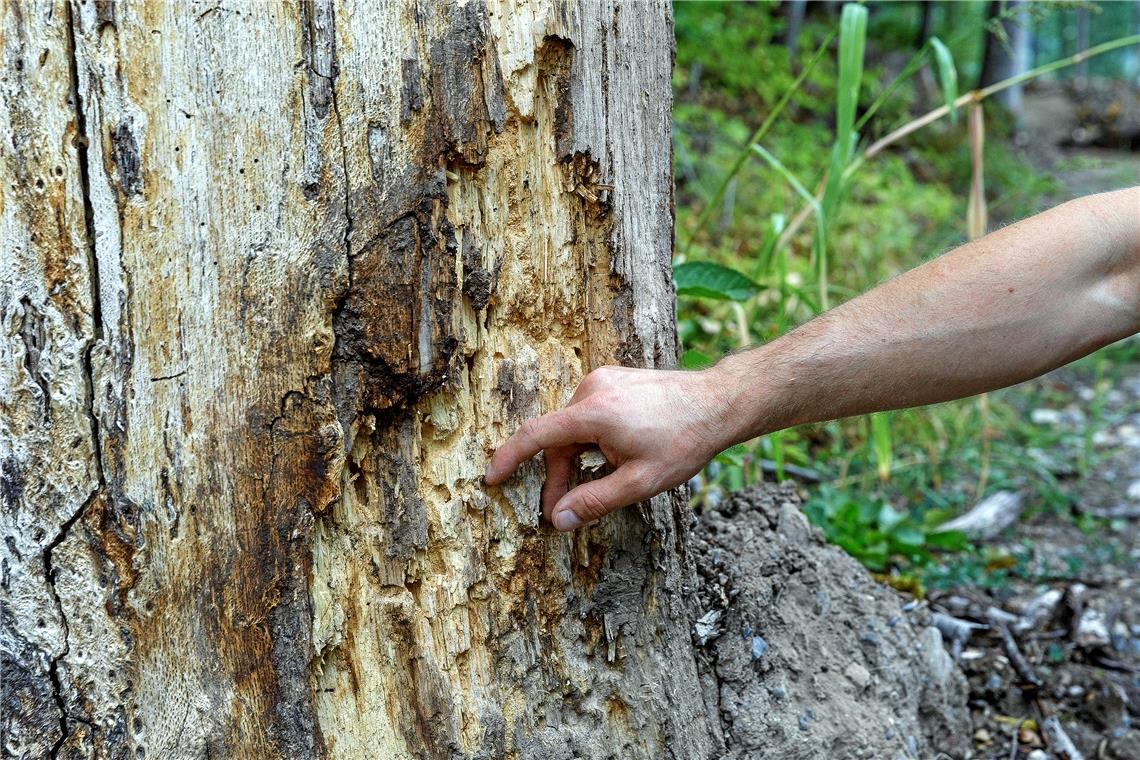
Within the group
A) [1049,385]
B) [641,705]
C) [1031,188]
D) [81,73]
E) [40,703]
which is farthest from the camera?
[1049,385]

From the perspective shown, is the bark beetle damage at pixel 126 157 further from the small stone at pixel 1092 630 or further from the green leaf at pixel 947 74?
the small stone at pixel 1092 630

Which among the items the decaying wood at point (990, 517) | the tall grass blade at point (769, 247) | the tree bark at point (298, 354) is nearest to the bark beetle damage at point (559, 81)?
the tree bark at point (298, 354)

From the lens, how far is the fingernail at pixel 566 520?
1.51 metres

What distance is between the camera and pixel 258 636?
4.72ft

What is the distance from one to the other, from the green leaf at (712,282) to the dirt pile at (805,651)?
51 cm

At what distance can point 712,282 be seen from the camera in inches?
87.2

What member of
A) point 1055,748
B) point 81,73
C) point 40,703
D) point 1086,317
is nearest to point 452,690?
point 40,703

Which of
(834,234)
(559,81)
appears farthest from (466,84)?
(834,234)

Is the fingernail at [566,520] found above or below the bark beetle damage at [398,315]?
below

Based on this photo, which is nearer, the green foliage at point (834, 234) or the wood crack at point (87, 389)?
the wood crack at point (87, 389)

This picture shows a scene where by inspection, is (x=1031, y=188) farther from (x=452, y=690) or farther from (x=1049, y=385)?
(x=452, y=690)

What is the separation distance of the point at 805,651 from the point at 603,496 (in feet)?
2.65

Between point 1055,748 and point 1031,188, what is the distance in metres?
3.10

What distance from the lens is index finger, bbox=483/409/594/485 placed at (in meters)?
1.48
